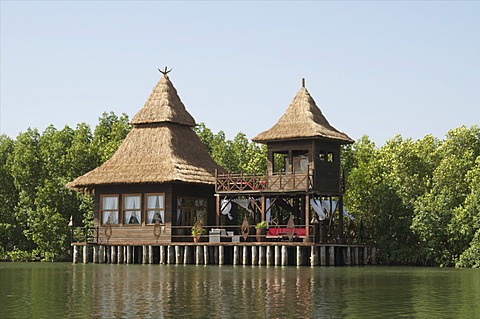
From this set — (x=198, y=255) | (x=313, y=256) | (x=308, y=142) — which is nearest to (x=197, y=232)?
(x=198, y=255)

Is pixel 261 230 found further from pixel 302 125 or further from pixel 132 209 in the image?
pixel 132 209

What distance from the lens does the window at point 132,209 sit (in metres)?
53.7

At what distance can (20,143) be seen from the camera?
67.6 m

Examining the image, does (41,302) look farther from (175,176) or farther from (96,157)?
(96,157)

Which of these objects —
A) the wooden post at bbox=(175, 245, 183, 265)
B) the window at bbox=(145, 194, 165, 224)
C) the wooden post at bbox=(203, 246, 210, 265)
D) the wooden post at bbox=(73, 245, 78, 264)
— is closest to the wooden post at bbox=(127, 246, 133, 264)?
the window at bbox=(145, 194, 165, 224)

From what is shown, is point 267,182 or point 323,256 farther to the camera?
point 267,182

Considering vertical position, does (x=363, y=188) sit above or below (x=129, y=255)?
above

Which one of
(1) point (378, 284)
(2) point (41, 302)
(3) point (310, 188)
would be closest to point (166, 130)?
(3) point (310, 188)

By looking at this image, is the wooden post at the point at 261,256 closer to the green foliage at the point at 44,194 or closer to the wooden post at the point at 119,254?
the wooden post at the point at 119,254

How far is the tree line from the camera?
53125 millimetres

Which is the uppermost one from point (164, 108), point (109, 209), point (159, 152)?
point (164, 108)

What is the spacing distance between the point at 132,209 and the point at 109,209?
178 cm

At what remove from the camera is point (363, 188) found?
5822cm

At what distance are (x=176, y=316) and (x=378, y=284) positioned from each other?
12496mm
